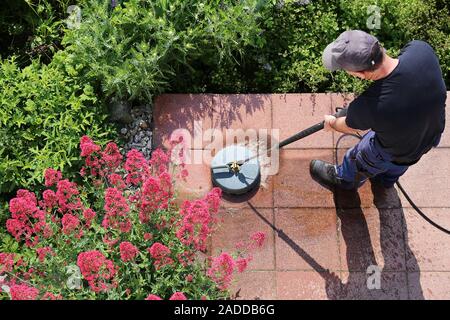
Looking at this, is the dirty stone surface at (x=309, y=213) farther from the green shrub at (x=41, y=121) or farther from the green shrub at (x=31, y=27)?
the green shrub at (x=31, y=27)

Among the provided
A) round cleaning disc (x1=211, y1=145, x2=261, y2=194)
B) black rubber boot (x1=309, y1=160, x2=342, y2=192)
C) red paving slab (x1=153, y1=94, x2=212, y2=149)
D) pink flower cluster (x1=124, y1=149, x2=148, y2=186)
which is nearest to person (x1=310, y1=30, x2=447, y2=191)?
black rubber boot (x1=309, y1=160, x2=342, y2=192)

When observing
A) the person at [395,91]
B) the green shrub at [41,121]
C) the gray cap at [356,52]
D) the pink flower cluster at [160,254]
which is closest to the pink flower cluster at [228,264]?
the pink flower cluster at [160,254]

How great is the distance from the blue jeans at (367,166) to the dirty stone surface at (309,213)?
186 mm

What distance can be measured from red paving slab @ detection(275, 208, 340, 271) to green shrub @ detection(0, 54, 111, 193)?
1.59 metres

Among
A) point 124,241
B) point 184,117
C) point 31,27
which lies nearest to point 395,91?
point 124,241

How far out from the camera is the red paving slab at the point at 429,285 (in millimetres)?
4141

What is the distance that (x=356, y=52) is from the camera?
3.15 meters

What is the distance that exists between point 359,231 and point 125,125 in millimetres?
2072

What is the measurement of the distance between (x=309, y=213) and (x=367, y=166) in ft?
2.20

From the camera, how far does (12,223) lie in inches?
129

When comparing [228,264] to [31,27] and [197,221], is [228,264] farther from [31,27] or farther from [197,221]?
[31,27]

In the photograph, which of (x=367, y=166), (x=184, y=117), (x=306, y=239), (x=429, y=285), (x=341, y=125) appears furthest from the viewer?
(x=184, y=117)

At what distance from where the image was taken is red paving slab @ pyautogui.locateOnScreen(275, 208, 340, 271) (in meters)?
4.23

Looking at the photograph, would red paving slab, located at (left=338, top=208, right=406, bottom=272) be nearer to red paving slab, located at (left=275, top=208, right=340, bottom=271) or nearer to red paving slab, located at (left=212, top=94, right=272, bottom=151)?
red paving slab, located at (left=275, top=208, right=340, bottom=271)
